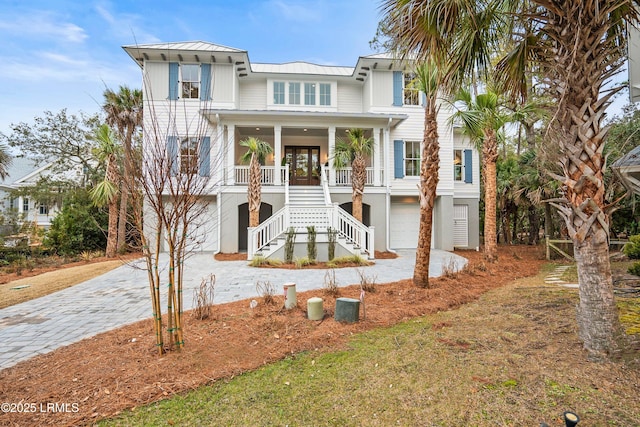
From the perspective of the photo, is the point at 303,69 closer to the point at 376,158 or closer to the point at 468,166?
the point at 376,158

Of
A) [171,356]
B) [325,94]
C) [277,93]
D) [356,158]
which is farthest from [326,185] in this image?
[171,356]

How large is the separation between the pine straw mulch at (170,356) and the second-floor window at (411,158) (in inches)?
401

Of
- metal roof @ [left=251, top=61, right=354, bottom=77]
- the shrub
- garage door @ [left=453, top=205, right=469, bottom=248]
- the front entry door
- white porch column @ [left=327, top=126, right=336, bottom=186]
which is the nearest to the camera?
the shrub

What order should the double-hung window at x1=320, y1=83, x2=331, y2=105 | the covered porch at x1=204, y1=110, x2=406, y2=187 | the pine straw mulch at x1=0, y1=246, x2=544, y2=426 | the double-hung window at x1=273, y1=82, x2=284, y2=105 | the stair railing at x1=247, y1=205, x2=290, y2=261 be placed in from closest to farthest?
1. the pine straw mulch at x1=0, y1=246, x2=544, y2=426
2. the stair railing at x1=247, y1=205, x2=290, y2=261
3. the covered porch at x1=204, y1=110, x2=406, y2=187
4. the double-hung window at x1=273, y1=82, x2=284, y2=105
5. the double-hung window at x1=320, y1=83, x2=331, y2=105

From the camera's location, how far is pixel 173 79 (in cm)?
1447

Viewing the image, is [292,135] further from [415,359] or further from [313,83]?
[415,359]

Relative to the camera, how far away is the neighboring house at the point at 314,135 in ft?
45.3

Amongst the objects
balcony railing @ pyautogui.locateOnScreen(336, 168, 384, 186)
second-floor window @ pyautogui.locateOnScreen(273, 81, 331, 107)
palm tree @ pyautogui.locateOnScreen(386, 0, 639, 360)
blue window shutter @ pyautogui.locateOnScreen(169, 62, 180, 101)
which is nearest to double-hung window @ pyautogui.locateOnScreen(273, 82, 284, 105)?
second-floor window @ pyautogui.locateOnScreen(273, 81, 331, 107)

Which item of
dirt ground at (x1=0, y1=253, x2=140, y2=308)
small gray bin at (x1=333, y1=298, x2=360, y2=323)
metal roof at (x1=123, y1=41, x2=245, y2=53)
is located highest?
metal roof at (x1=123, y1=41, x2=245, y2=53)

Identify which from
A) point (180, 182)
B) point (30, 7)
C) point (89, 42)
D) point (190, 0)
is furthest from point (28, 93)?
point (180, 182)

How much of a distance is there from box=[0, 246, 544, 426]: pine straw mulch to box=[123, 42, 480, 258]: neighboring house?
6.74 meters

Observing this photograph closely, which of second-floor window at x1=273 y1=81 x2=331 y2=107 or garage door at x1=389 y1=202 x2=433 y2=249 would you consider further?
second-floor window at x1=273 y1=81 x2=331 y2=107

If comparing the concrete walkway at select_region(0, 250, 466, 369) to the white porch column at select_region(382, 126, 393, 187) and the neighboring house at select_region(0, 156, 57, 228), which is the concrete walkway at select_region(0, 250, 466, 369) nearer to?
the white porch column at select_region(382, 126, 393, 187)

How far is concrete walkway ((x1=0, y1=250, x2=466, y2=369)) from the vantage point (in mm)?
4512
